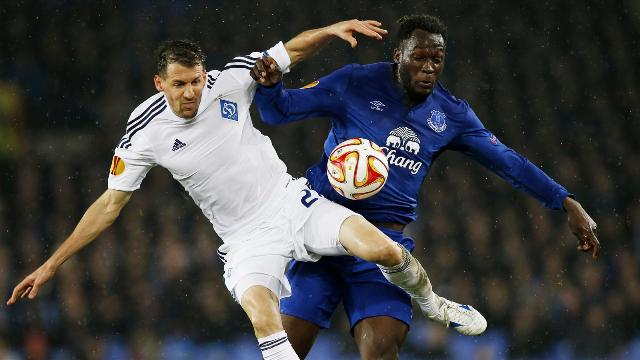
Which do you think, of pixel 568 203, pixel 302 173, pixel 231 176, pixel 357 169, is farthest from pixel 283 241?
pixel 302 173

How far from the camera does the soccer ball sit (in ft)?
13.1

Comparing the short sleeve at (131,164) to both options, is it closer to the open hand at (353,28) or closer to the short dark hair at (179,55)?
the short dark hair at (179,55)

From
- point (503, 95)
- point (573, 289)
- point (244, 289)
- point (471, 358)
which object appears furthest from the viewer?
point (503, 95)

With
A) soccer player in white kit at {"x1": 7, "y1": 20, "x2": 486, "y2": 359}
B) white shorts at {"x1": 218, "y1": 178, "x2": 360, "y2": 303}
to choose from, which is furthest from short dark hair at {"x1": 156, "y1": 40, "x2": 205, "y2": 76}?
white shorts at {"x1": 218, "y1": 178, "x2": 360, "y2": 303}

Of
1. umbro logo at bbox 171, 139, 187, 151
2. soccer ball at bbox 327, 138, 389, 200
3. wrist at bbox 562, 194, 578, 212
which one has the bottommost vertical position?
wrist at bbox 562, 194, 578, 212

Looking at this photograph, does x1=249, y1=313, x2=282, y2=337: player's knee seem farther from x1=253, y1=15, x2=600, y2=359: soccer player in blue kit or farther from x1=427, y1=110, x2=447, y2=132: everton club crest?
x1=427, y1=110, x2=447, y2=132: everton club crest

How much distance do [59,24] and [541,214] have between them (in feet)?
14.7

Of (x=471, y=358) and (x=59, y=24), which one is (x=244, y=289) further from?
(x=59, y=24)

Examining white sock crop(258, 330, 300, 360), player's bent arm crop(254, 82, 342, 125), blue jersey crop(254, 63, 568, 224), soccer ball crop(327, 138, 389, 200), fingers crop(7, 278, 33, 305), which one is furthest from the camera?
blue jersey crop(254, 63, 568, 224)

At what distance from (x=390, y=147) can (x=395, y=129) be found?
9 cm

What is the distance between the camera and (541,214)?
7.89m

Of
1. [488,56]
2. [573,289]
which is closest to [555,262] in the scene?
[573,289]

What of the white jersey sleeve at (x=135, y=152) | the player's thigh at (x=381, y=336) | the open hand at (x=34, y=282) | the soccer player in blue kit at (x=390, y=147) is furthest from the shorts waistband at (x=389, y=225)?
the open hand at (x=34, y=282)

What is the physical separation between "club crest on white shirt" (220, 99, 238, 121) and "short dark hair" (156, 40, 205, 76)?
223 mm
